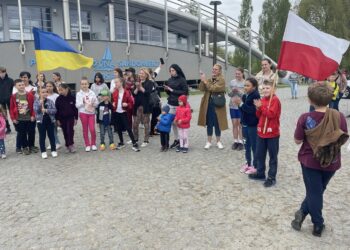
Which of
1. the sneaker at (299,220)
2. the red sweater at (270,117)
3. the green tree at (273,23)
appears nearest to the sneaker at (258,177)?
the red sweater at (270,117)

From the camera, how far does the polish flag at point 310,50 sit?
4.07 metres

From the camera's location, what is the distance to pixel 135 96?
8.02 m

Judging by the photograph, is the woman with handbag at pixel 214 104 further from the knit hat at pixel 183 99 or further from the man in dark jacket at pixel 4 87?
the man in dark jacket at pixel 4 87

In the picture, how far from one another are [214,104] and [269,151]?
248cm

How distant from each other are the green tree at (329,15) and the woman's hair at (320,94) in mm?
36220

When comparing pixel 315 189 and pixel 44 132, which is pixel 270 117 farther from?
pixel 44 132

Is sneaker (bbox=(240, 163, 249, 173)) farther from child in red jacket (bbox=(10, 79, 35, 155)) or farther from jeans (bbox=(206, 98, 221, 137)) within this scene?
child in red jacket (bbox=(10, 79, 35, 155))

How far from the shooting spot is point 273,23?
42.5m

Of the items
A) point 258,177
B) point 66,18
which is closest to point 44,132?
point 258,177

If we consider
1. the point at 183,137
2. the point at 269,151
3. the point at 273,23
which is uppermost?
the point at 273,23

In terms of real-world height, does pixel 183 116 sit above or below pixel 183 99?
below

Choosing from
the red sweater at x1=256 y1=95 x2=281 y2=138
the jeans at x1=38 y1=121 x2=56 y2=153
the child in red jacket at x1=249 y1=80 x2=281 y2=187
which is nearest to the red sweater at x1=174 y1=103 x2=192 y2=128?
the child in red jacket at x1=249 y1=80 x2=281 y2=187

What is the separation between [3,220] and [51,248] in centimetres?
114

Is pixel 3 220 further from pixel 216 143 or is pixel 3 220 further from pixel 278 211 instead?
pixel 216 143
